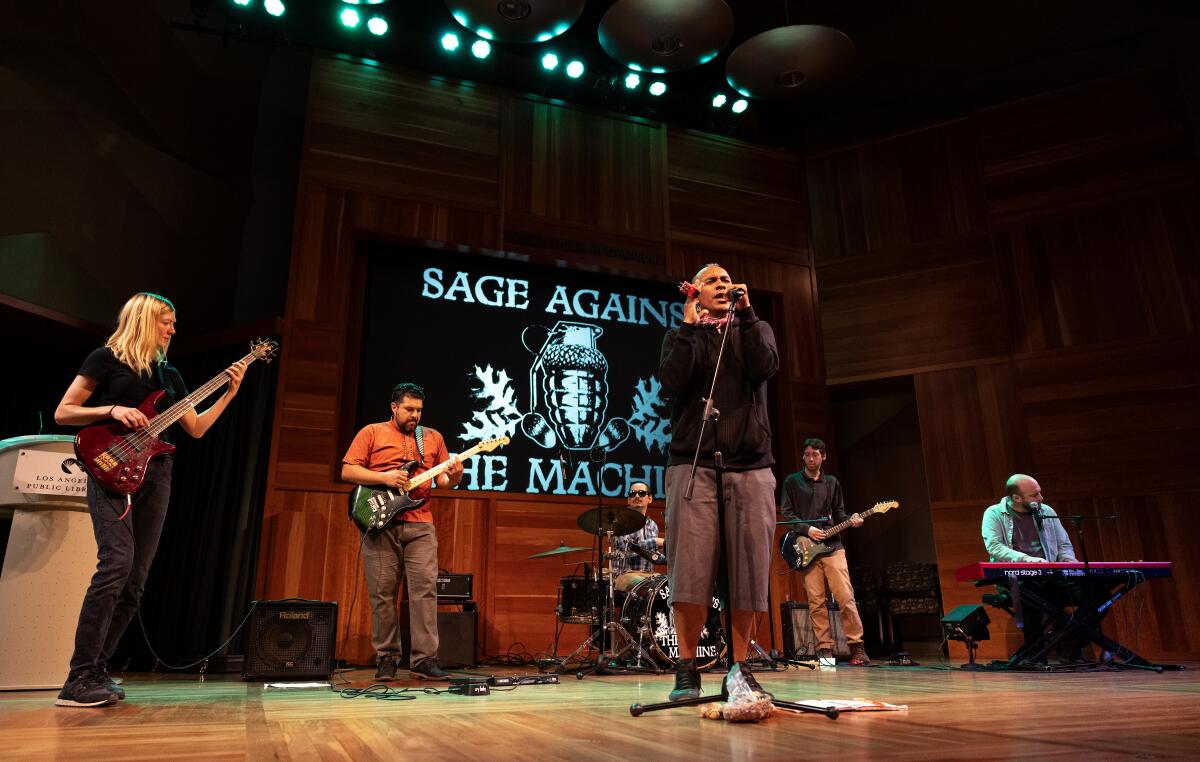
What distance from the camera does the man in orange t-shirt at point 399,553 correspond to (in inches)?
159

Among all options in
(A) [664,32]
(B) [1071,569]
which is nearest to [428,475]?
(B) [1071,569]

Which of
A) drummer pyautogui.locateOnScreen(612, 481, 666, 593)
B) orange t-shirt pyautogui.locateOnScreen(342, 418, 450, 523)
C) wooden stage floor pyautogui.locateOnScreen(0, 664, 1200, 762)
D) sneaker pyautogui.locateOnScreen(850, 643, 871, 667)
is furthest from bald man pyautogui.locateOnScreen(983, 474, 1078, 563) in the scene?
orange t-shirt pyautogui.locateOnScreen(342, 418, 450, 523)

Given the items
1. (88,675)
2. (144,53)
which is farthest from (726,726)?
(144,53)

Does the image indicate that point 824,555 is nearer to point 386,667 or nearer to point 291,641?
point 386,667

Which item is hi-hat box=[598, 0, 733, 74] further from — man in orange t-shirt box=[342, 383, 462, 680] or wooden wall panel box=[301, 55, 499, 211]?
man in orange t-shirt box=[342, 383, 462, 680]

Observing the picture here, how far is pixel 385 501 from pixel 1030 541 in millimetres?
4210

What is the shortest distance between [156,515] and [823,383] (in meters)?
6.12

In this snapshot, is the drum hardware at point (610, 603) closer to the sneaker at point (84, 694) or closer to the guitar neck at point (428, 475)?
the guitar neck at point (428, 475)

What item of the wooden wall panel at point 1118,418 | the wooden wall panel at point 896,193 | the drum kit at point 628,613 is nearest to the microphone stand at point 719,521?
the drum kit at point 628,613

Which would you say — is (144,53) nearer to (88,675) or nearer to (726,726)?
(88,675)

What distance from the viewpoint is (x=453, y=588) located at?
5.47m

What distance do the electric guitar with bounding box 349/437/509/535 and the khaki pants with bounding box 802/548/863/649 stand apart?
2993mm

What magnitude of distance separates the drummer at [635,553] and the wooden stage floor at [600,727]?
5.56ft

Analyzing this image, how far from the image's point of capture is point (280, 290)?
676 cm
